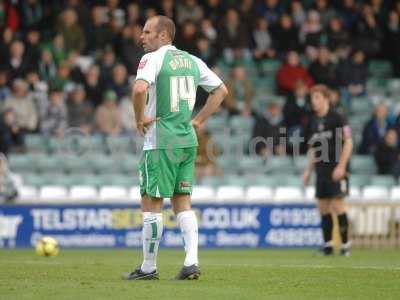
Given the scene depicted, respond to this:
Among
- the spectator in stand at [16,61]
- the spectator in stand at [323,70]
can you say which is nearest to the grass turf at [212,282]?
the spectator in stand at [16,61]

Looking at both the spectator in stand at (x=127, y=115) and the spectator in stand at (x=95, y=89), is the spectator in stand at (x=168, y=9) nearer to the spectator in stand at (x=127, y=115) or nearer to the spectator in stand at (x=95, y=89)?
the spectator in stand at (x=95, y=89)

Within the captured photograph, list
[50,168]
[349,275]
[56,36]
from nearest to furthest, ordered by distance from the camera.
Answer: [349,275]
[50,168]
[56,36]

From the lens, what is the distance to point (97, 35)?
20.9 m

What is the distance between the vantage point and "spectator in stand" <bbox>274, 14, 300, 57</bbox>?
72.1ft

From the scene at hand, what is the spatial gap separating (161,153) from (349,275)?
2.23 meters

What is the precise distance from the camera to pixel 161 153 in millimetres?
8891

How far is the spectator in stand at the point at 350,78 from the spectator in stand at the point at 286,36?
4.12ft

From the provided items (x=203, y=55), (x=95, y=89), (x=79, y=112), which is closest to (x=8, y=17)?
(x=95, y=89)

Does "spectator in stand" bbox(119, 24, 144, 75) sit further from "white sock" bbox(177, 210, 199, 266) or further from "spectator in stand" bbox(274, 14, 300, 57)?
"white sock" bbox(177, 210, 199, 266)

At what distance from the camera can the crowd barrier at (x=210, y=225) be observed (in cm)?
1700

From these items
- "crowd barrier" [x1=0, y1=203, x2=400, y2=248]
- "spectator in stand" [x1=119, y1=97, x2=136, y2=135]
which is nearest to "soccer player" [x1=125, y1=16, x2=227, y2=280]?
"crowd barrier" [x1=0, y1=203, x2=400, y2=248]

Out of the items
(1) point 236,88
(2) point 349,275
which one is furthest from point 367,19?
(2) point 349,275

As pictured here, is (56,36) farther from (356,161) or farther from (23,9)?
(356,161)

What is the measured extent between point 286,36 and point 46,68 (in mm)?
5376
